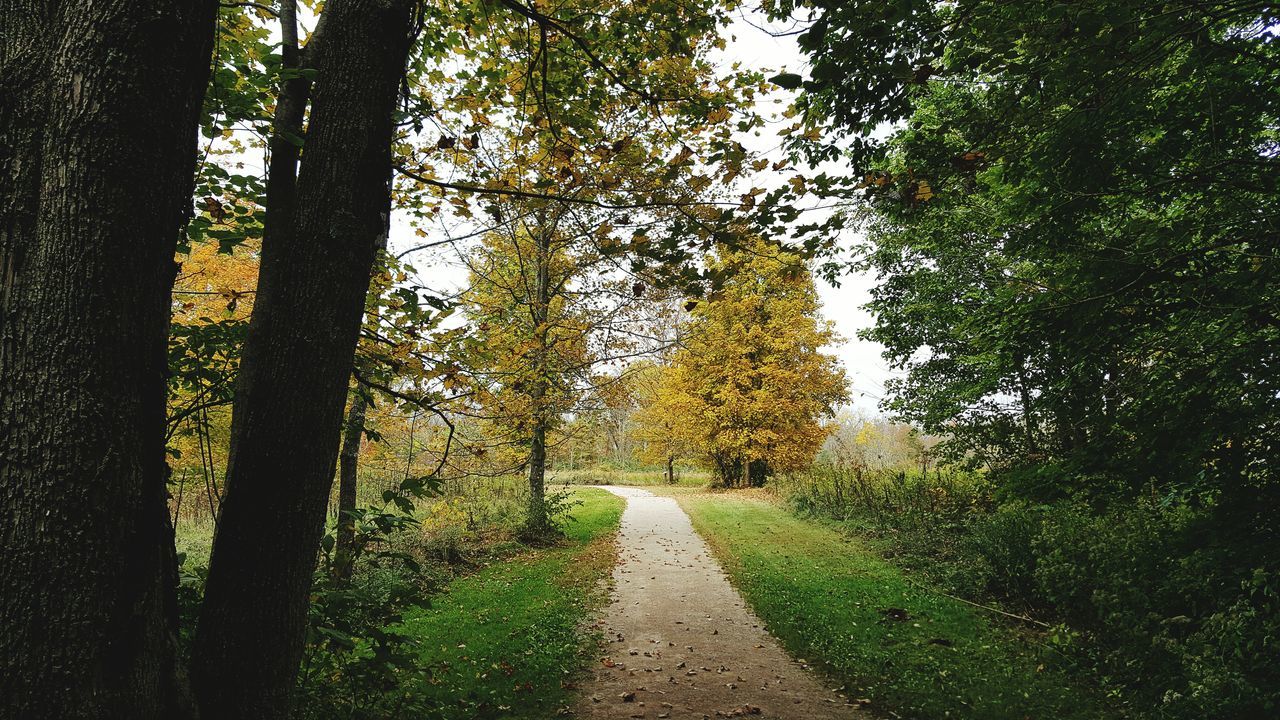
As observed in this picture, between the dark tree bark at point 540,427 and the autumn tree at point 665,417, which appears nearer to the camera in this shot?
the dark tree bark at point 540,427

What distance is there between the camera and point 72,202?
142 cm

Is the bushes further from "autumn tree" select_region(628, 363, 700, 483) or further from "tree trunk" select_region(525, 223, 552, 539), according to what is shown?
"autumn tree" select_region(628, 363, 700, 483)

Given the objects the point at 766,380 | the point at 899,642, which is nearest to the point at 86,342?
the point at 899,642

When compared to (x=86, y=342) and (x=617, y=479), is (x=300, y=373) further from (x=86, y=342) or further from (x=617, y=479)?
(x=617, y=479)

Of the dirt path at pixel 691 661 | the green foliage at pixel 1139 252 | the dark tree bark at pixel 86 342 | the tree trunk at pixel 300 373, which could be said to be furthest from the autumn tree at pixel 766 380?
the dark tree bark at pixel 86 342

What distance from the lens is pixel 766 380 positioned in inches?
939

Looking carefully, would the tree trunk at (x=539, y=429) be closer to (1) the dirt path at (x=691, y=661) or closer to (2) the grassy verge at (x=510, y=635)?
(2) the grassy verge at (x=510, y=635)

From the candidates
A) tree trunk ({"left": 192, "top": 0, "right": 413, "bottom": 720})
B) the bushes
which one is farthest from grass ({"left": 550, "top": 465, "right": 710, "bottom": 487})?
tree trunk ({"left": 192, "top": 0, "right": 413, "bottom": 720})

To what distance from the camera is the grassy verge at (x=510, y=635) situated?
5.20m

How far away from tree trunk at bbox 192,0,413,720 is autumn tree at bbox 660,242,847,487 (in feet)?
69.2

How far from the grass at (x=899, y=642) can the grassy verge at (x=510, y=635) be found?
2701 mm

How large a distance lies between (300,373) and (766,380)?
22819 millimetres

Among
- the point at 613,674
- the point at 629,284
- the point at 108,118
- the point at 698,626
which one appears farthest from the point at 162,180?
the point at 629,284

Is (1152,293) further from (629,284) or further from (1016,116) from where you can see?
(629,284)
